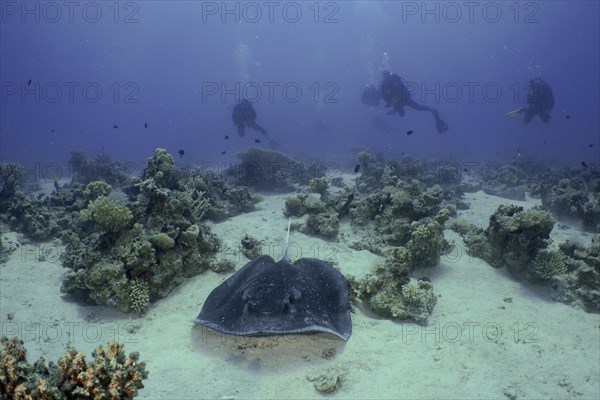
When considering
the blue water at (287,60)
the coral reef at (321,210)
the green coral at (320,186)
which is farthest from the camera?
the blue water at (287,60)

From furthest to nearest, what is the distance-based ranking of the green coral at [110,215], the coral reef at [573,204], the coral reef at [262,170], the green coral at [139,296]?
the coral reef at [262,170]
the coral reef at [573,204]
the green coral at [110,215]
the green coral at [139,296]

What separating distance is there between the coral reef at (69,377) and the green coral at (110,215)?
4197mm

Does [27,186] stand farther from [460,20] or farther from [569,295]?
[460,20]

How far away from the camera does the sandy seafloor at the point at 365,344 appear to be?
16.4ft

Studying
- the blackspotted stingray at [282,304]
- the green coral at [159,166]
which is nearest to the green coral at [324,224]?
the blackspotted stingray at [282,304]

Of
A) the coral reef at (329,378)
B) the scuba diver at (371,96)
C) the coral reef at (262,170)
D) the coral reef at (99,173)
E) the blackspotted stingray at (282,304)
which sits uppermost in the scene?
the scuba diver at (371,96)

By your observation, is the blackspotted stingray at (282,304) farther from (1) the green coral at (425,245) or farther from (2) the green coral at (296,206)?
(2) the green coral at (296,206)

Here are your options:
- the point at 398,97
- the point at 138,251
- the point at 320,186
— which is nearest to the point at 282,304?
the point at 138,251

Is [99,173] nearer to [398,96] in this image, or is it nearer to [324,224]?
[324,224]

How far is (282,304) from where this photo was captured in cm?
473

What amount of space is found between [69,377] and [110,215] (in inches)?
189

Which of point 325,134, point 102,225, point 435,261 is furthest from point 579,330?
point 325,134

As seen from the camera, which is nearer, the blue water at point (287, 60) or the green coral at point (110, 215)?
the green coral at point (110, 215)

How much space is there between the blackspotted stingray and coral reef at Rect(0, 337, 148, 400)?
5.03ft
